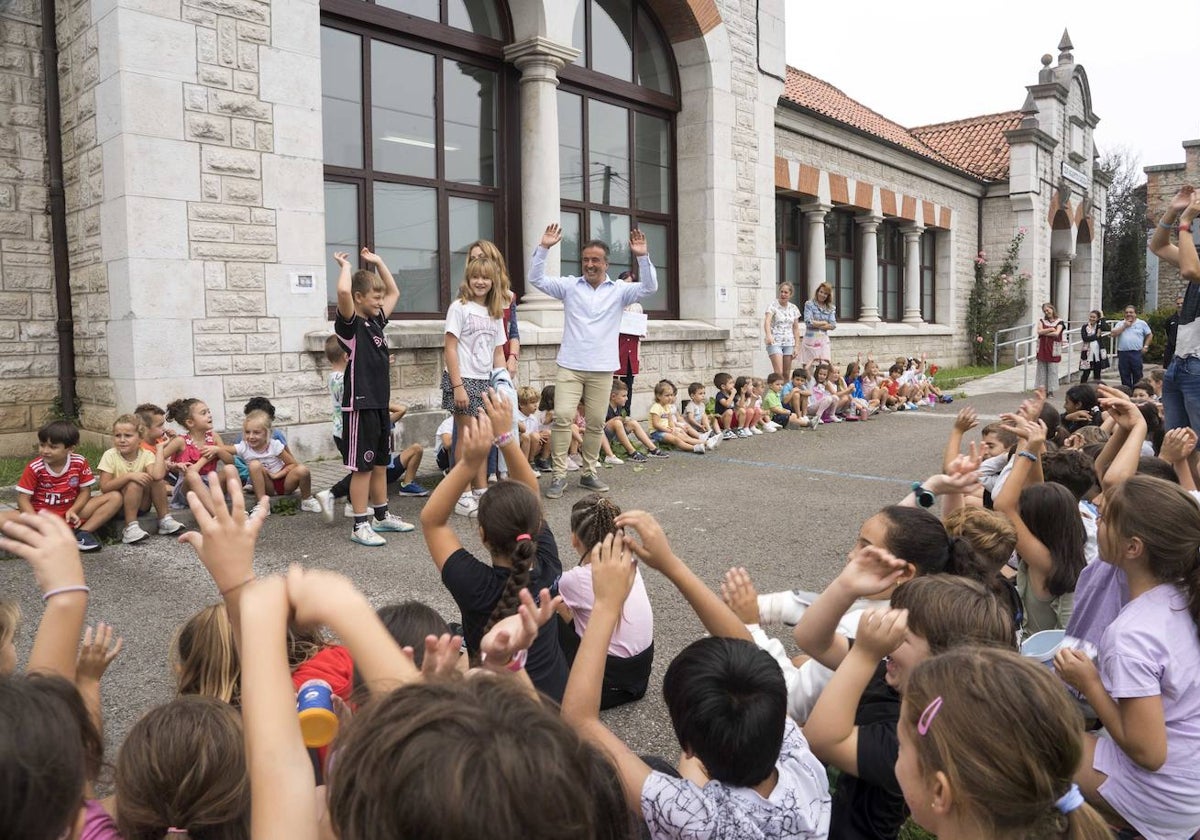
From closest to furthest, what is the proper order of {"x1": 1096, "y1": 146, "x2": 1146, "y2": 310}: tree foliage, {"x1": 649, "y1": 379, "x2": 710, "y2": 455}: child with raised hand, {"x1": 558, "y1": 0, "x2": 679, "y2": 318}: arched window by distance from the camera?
{"x1": 649, "y1": 379, "x2": 710, "y2": 455}: child with raised hand, {"x1": 558, "y1": 0, "x2": 679, "y2": 318}: arched window, {"x1": 1096, "y1": 146, "x2": 1146, "y2": 310}: tree foliage

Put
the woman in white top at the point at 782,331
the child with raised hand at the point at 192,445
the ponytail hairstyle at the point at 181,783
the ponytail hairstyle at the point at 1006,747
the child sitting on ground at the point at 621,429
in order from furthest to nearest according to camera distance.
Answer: the woman in white top at the point at 782,331 → the child sitting on ground at the point at 621,429 → the child with raised hand at the point at 192,445 → the ponytail hairstyle at the point at 181,783 → the ponytail hairstyle at the point at 1006,747

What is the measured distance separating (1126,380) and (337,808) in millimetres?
17830

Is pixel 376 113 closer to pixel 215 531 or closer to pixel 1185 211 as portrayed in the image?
pixel 1185 211

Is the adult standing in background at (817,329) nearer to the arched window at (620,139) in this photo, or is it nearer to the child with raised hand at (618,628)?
the arched window at (620,139)

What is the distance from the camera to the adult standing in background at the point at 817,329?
13969mm

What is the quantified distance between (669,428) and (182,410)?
5104mm

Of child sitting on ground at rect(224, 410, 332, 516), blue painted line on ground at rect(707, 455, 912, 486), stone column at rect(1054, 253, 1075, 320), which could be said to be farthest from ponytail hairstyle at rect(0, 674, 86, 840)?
stone column at rect(1054, 253, 1075, 320)

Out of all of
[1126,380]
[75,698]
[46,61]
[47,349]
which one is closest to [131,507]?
[47,349]

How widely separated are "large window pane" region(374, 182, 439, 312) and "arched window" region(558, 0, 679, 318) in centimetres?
206

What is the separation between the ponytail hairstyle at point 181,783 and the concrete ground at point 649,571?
1.73 meters

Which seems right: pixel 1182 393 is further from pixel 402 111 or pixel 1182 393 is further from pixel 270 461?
pixel 402 111

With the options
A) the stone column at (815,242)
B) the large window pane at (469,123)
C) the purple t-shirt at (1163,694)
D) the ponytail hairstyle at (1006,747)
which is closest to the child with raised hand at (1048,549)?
the purple t-shirt at (1163,694)

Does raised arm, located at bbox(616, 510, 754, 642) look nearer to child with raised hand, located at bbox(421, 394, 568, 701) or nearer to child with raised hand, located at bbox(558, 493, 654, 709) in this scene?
child with raised hand, located at bbox(421, 394, 568, 701)

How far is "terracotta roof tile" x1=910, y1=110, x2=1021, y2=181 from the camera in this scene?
2372 cm
